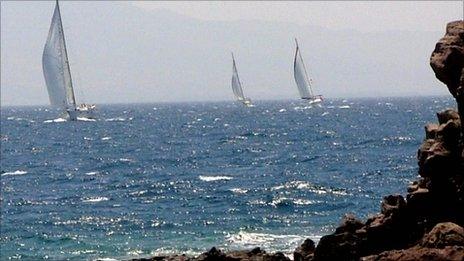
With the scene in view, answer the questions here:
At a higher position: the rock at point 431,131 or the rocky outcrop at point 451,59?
the rocky outcrop at point 451,59

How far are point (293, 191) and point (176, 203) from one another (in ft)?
33.2

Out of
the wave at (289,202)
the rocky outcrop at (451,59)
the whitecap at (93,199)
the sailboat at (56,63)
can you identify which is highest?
the sailboat at (56,63)

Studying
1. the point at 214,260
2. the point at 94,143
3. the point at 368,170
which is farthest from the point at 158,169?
the point at 214,260

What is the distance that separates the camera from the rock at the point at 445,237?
2073 centimetres

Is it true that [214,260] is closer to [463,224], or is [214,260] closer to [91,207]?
[463,224]

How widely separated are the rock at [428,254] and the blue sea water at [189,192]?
16931 mm

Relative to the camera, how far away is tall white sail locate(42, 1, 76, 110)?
152m

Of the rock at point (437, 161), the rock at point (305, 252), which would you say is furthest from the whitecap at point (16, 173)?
the rock at point (437, 161)

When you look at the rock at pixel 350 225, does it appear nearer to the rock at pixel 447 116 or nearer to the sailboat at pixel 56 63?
the rock at pixel 447 116

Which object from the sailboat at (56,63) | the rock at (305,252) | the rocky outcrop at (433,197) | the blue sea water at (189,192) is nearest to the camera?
the rocky outcrop at (433,197)

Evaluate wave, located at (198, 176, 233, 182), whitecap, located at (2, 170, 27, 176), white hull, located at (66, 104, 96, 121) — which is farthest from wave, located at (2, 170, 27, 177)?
white hull, located at (66, 104, 96, 121)

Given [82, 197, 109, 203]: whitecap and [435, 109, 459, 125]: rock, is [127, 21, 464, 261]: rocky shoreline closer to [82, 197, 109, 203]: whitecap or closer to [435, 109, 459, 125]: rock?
[435, 109, 459, 125]: rock

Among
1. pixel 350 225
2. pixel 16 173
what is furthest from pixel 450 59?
pixel 16 173

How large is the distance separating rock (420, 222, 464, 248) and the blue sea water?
55.2 feet
